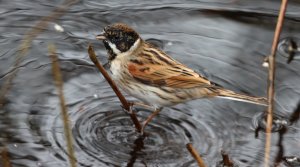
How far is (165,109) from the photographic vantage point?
7578 millimetres

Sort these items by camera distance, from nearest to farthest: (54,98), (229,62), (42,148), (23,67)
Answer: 1. (42,148)
2. (54,98)
3. (23,67)
4. (229,62)

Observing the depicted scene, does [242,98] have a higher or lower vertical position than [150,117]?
higher

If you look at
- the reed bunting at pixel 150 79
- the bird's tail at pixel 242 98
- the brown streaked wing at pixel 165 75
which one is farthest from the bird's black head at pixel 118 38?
the bird's tail at pixel 242 98

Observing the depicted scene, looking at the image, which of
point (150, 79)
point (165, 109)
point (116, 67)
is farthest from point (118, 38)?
point (165, 109)

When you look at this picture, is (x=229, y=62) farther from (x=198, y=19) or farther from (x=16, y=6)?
(x=16, y=6)

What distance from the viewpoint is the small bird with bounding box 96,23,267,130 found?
678cm

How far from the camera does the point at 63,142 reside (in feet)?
21.7

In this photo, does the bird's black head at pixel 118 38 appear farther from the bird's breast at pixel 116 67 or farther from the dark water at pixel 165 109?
the dark water at pixel 165 109

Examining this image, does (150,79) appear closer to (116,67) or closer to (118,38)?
(116,67)

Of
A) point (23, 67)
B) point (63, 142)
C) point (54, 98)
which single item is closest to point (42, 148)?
point (63, 142)

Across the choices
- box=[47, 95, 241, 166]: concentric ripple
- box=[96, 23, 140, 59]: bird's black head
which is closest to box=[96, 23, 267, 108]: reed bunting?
box=[96, 23, 140, 59]: bird's black head

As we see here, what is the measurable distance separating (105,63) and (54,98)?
3.23 ft

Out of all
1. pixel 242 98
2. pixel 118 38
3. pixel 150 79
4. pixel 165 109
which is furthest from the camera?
pixel 165 109

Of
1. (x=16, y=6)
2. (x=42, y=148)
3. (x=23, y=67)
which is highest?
(x=16, y=6)
